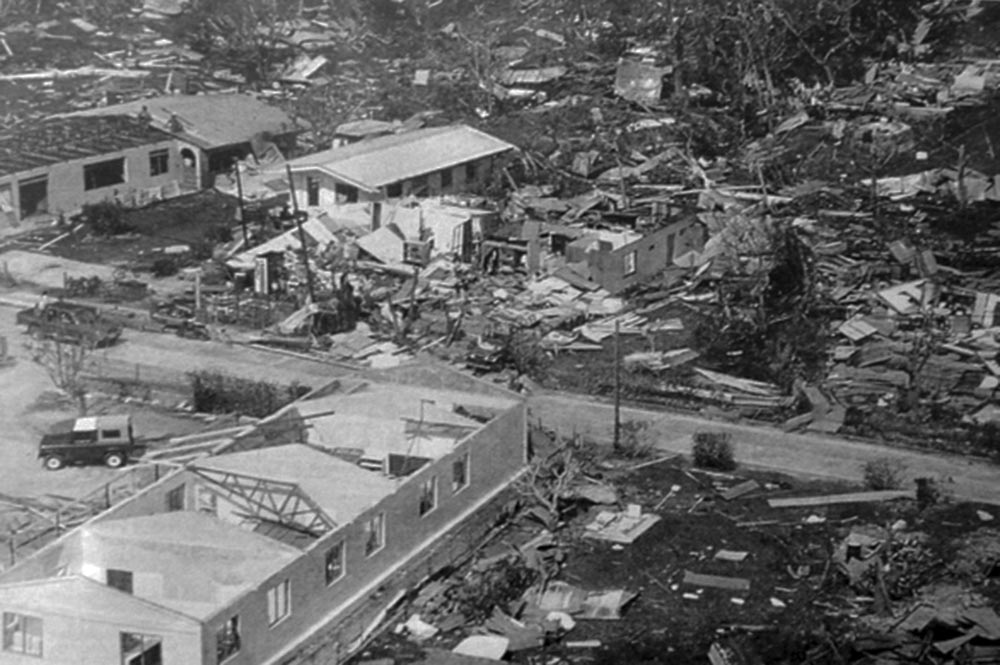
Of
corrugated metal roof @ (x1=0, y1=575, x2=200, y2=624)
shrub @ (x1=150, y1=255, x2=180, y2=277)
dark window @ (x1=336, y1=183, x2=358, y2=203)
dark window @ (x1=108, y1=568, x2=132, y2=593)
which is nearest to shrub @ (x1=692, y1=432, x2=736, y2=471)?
dark window @ (x1=108, y1=568, x2=132, y2=593)

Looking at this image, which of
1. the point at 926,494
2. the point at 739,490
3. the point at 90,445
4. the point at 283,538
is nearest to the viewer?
the point at 283,538

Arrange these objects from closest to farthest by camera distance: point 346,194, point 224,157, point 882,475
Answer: point 882,475, point 346,194, point 224,157

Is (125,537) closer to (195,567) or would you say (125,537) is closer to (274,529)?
(195,567)

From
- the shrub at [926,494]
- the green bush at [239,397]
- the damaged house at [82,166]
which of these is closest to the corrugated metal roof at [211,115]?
the damaged house at [82,166]

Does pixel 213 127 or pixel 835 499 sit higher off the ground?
pixel 213 127

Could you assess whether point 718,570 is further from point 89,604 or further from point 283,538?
point 89,604

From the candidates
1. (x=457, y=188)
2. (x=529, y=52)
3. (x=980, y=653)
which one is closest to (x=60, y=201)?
(x=457, y=188)

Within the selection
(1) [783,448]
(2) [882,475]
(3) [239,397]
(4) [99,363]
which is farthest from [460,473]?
(4) [99,363]

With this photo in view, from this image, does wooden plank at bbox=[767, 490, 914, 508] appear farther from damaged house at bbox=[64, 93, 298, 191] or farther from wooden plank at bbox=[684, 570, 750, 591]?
damaged house at bbox=[64, 93, 298, 191]
